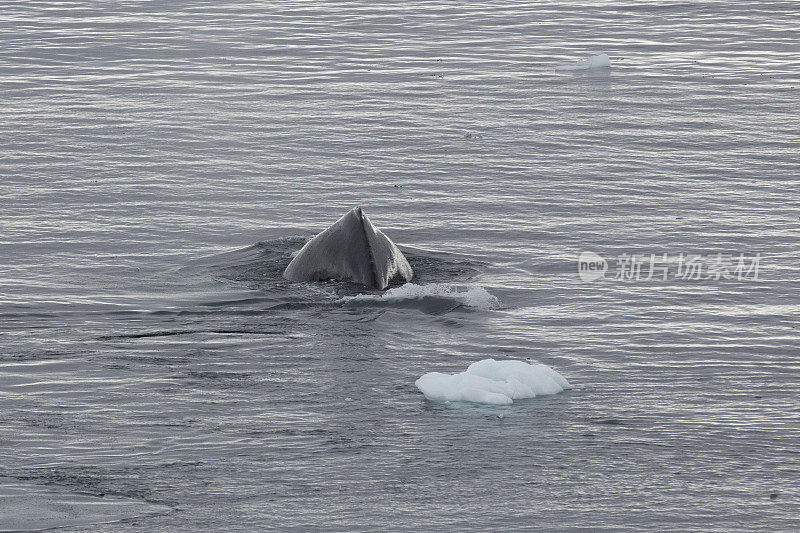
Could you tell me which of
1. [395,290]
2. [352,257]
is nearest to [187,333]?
[352,257]

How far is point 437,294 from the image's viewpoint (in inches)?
652

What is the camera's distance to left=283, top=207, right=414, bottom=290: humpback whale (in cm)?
1664

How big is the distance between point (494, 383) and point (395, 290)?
11.6 ft

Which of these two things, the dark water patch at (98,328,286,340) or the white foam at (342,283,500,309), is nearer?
the dark water patch at (98,328,286,340)

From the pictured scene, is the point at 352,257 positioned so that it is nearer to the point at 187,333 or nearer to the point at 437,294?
the point at 437,294

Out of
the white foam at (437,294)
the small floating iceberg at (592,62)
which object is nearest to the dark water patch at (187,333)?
the white foam at (437,294)

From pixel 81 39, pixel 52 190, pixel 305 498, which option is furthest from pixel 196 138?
pixel 305 498

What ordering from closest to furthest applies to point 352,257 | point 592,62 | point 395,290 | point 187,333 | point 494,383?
point 494,383, point 187,333, point 395,290, point 352,257, point 592,62

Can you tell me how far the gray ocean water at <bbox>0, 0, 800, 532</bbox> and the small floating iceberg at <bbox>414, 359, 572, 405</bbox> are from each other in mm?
153

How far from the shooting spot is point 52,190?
22.0 m

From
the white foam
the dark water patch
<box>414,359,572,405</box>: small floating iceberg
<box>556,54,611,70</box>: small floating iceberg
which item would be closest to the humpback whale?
the white foam

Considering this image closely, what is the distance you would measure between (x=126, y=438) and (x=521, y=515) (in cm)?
354

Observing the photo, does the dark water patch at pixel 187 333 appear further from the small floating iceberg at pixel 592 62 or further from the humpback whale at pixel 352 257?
the small floating iceberg at pixel 592 62

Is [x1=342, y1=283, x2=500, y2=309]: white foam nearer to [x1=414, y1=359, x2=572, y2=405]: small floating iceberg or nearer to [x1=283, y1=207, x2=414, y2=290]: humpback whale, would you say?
[x1=283, y1=207, x2=414, y2=290]: humpback whale
